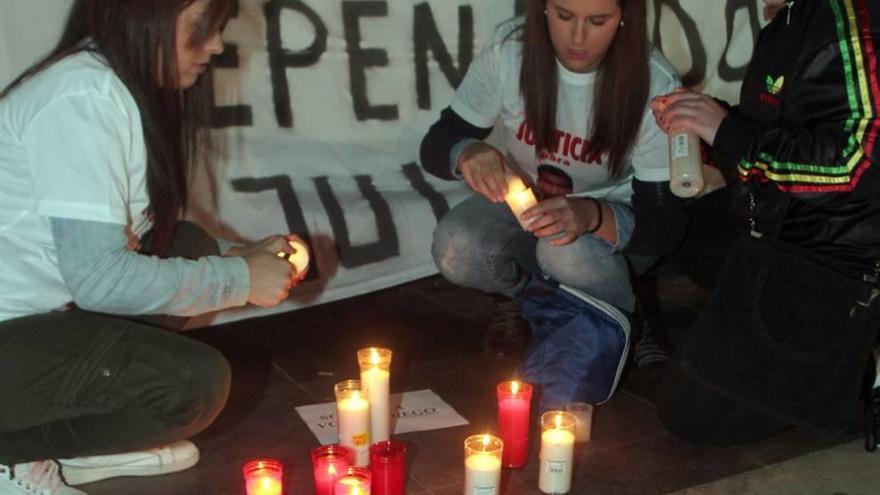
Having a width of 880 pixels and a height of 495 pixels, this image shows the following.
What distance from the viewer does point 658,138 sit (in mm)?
2891

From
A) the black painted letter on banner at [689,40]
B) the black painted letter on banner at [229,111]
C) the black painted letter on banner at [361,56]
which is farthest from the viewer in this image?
the black painted letter on banner at [689,40]

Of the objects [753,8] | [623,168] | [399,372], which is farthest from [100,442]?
[753,8]

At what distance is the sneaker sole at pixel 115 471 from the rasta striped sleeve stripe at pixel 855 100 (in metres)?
1.53

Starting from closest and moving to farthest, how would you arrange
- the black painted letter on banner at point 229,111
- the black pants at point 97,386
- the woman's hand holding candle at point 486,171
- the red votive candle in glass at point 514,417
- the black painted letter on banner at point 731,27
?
the black pants at point 97,386
the red votive candle in glass at point 514,417
the woman's hand holding candle at point 486,171
the black painted letter on banner at point 229,111
the black painted letter on banner at point 731,27

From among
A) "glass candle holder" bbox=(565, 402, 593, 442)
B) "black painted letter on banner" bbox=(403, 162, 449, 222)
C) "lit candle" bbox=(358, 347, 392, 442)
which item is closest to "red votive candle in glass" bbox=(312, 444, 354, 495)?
"lit candle" bbox=(358, 347, 392, 442)

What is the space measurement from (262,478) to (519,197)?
3.37 ft

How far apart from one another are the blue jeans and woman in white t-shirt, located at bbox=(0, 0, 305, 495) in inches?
33.7

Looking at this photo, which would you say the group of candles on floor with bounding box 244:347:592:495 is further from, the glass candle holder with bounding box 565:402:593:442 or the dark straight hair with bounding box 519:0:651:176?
the dark straight hair with bounding box 519:0:651:176

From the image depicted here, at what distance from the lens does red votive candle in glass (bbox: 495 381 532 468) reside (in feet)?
8.04

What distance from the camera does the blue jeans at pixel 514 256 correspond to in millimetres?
2881

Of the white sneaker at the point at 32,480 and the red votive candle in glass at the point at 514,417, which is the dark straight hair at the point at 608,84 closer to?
the red votive candle in glass at the point at 514,417

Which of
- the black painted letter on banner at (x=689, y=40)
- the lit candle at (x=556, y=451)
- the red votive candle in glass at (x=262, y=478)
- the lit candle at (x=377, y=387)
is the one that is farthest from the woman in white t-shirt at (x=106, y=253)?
the black painted letter on banner at (x=689, y=40)

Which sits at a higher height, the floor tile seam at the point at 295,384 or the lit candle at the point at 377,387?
the lit candle at the point at 377,387

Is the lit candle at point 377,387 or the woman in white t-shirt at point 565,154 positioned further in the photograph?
the woman in white t-shirt at point 565,154
